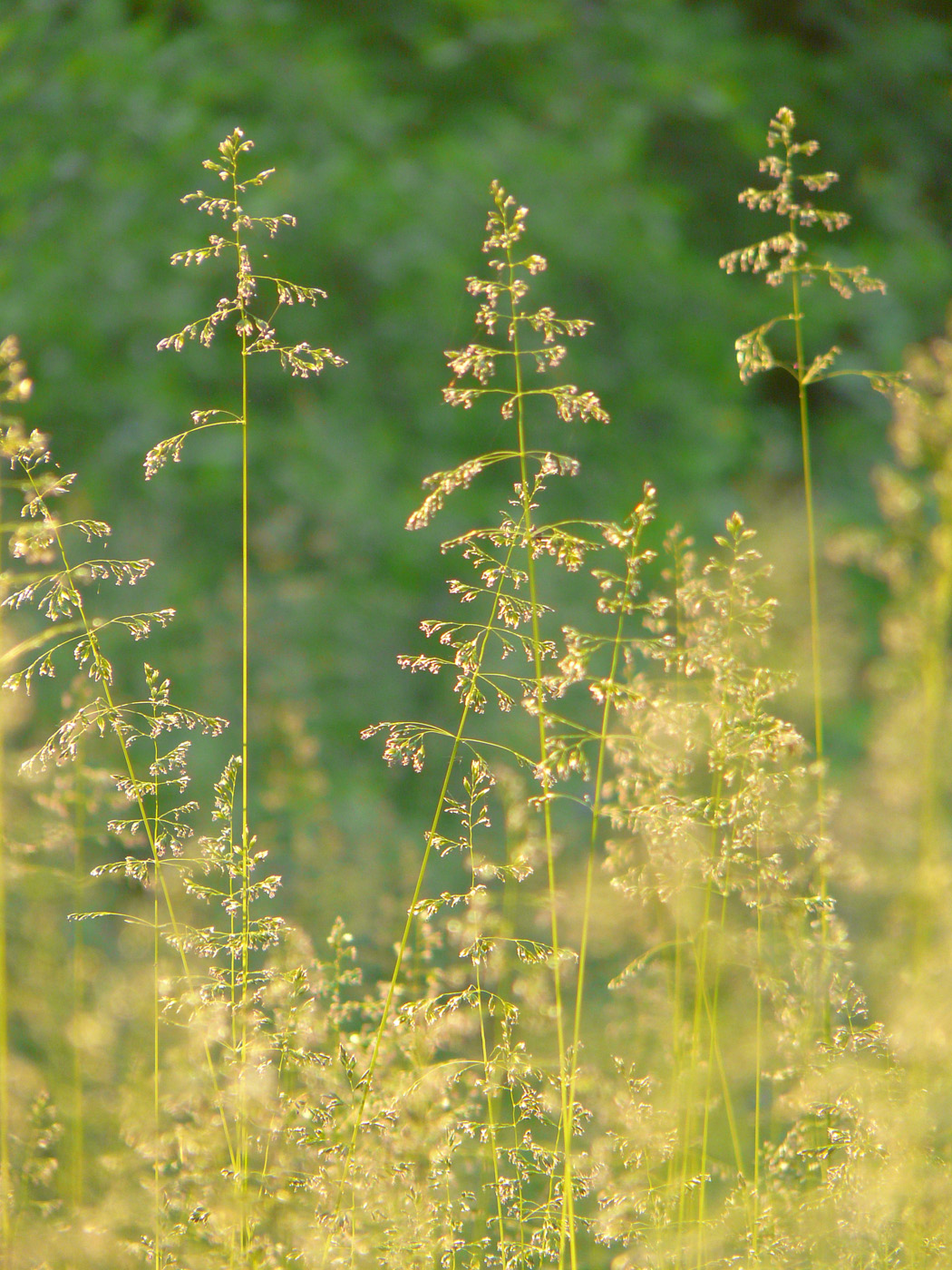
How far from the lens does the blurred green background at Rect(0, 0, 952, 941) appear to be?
268 centimetres

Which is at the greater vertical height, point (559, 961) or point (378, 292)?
point (378, 292)

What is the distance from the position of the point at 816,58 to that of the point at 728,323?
81cm

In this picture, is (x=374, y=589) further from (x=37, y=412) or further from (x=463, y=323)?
(x=37, y=412)

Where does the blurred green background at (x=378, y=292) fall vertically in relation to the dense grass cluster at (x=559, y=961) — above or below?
above

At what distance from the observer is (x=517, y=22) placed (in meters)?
2.79

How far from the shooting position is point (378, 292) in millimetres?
2738

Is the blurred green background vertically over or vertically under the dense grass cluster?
over

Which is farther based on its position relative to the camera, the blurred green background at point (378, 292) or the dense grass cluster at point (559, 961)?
the blurred green background at point (378, 292)

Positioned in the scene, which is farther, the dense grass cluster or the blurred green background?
the blurred green background

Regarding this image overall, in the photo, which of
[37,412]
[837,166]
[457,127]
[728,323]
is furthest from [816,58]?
[37,412]

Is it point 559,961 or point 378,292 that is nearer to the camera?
point 559,961

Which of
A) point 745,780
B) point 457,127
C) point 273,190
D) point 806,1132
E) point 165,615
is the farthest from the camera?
point 457,127

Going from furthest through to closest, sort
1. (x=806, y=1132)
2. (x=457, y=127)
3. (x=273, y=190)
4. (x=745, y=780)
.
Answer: (x=457, y=127), (x=273, y=190), (x=806, y=1132), (x=745, y=780)

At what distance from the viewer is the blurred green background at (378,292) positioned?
268 centimetres
